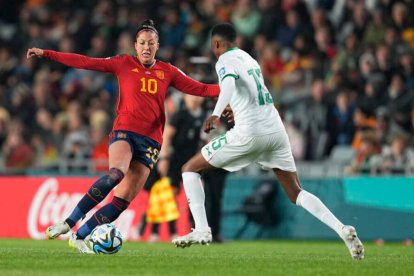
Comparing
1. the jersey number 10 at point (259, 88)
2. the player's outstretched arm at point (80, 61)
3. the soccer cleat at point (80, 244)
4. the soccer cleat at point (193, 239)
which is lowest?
the soccer cleat at point (80, 244)

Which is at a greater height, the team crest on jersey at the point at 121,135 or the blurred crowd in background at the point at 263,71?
the blurred crowd in background at the point at 263,71

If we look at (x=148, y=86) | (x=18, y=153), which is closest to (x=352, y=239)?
(x=148, y=86)

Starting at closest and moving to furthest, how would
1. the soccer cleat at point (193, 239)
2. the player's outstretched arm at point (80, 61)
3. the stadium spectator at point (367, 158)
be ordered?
the soccer cleat at point (193, 239) < the player's outstretched arm at point (80, 61) < the stadium spectator at point (367, 158)

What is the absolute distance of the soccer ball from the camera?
33.3 ft

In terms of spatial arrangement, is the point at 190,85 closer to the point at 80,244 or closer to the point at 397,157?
the point at 80,244

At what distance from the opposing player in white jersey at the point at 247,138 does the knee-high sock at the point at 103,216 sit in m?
0.92

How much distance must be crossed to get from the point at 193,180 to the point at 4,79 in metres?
13.2

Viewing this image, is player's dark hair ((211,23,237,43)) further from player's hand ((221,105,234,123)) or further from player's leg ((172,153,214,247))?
player's leg ((172,153,214,247))

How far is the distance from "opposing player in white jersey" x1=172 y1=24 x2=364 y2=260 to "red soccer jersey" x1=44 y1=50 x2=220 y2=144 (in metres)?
0.80

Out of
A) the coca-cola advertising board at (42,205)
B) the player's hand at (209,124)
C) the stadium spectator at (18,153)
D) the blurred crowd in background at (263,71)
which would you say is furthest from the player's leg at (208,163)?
the stadium spectator at (18,153)

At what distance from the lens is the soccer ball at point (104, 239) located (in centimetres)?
1015

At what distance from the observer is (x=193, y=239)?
392 inches

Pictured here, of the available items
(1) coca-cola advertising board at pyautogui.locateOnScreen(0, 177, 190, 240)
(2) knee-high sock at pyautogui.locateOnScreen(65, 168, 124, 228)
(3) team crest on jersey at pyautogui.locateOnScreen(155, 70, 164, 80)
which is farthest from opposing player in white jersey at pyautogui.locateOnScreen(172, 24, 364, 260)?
(1) coca-cola advertising board at pyautogui.locateOnScreen(0, 177, 190, 240)

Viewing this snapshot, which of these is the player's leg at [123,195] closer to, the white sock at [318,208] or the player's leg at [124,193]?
the player's leg at [124,193]
